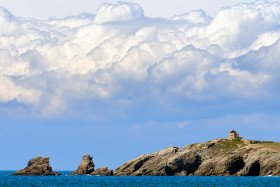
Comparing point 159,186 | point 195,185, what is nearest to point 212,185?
point 195,185

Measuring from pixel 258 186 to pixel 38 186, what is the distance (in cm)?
6526

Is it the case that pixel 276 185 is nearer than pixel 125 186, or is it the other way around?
pixel 276 185

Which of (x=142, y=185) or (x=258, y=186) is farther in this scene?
(x=142, y=185)

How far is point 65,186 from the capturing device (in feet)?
525

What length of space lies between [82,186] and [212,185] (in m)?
39.2

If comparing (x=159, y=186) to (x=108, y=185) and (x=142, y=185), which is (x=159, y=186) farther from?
(x=108, y=185)

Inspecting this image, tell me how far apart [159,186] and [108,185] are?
18.6m

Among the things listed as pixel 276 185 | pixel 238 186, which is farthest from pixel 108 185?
pixel 276 185

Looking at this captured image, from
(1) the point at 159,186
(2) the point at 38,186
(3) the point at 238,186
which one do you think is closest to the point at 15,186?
(2) the point at 38,186

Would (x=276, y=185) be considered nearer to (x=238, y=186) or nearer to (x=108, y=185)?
(x=238, y=186)

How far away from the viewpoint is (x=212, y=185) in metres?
154

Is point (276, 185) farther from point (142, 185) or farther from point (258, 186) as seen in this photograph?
point (142, 185)

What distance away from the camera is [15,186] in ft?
527

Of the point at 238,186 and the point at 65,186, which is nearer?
the point at 238,186
